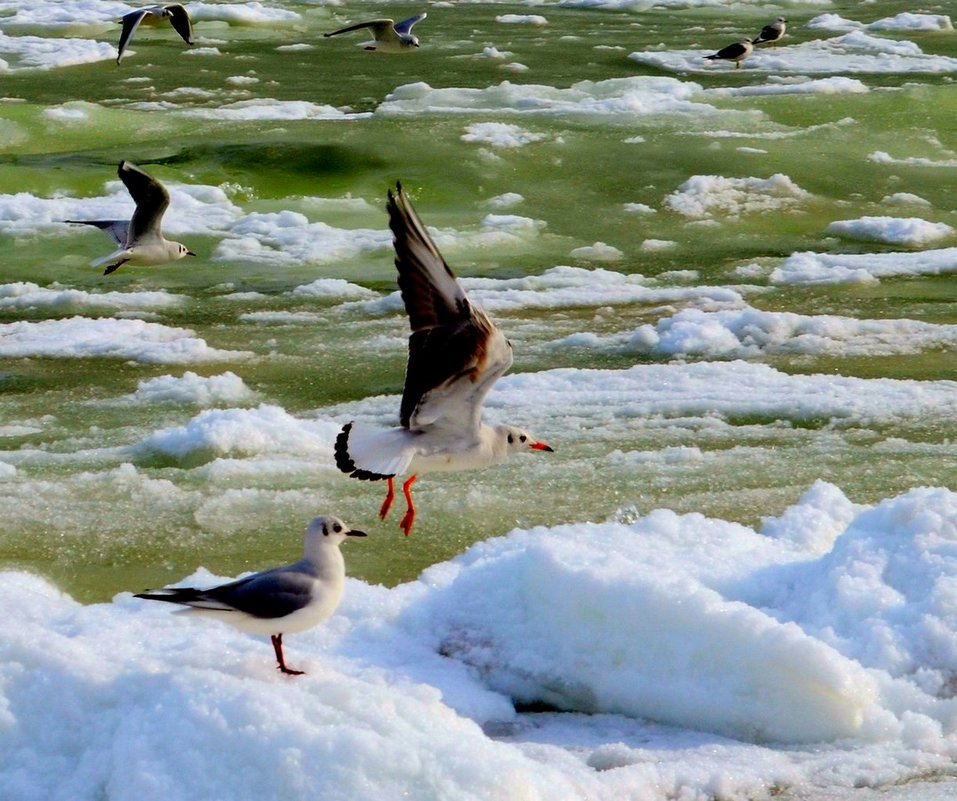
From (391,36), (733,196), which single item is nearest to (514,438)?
(733,196)

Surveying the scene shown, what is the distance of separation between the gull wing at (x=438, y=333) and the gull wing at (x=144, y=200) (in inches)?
172

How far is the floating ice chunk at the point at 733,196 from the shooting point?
1350 centimetres

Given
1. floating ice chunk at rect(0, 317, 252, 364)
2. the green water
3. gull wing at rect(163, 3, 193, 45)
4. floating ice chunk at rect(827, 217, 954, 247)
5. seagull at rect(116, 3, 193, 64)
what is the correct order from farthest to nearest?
1. gull wing at rect(163, 3, 193, 45)
2. seagull at rect(116, 3, 193, 64)
3. floating ice chunk at rect(827, 217, 954, 247)
4. floating ice chunk at rect(0, 317, 252, 364)
5. the green water

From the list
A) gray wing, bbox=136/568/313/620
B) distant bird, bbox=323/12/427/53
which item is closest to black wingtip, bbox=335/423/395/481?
gray wing, bbox=136/568/313/620

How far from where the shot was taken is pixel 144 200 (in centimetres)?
934

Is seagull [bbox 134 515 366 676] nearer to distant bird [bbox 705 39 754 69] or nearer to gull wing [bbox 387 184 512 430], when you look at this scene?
gull wing [bbox 387 184 512 430]

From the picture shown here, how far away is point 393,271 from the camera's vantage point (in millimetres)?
11477

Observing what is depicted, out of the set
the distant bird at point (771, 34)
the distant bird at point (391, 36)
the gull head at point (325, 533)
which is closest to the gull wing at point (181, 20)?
the distant bird at point (391, 36)

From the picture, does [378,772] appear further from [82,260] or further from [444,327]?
[82,260]

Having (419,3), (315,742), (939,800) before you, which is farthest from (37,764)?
(419,3)

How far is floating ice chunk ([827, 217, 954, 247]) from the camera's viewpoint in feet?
41.3

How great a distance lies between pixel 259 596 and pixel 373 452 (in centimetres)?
120

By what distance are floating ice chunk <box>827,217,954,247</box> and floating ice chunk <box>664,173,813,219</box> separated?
0.77 metres

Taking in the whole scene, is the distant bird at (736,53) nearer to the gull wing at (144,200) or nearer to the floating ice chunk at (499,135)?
the floating ice chunk at (499,135)
